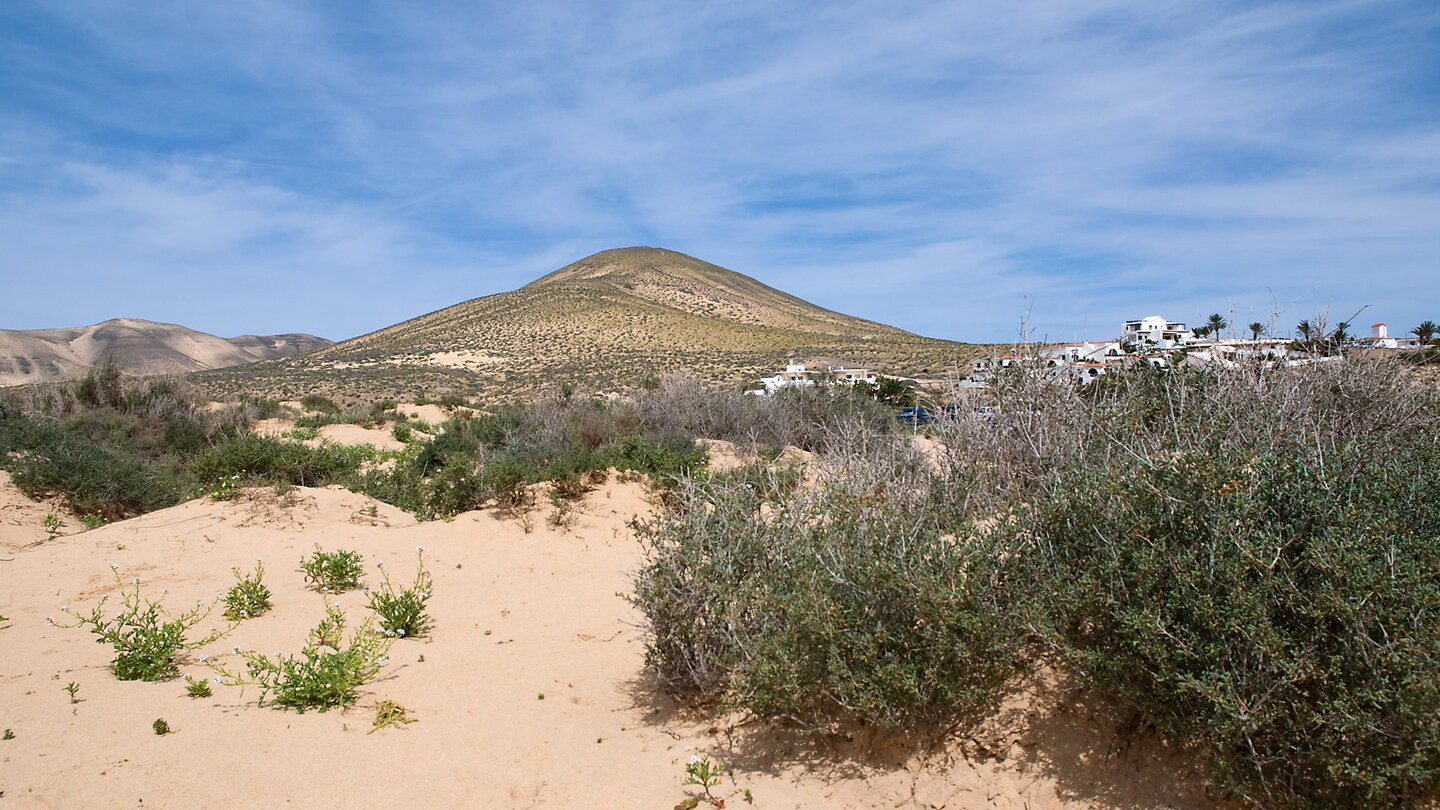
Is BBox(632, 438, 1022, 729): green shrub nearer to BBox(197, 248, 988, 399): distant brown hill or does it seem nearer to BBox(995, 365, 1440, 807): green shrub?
BBox(995, 365, 1440, 807): green shrub

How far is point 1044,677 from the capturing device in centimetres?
392

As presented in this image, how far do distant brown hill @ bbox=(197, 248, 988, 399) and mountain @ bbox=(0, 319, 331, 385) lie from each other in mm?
29041

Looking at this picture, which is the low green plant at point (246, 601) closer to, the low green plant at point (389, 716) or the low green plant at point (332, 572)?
the low green plant at point (332, 572)

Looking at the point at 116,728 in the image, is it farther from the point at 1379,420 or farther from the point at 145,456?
the point at 145,456

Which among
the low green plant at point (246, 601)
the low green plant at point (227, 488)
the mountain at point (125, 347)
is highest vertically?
the mountain at point (125, 347)

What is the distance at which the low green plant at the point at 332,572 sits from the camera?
22.2 ft

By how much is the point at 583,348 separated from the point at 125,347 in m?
72.9

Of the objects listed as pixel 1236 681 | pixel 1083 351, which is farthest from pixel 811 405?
pixel 1236 681

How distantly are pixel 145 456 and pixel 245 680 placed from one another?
28.3 feet

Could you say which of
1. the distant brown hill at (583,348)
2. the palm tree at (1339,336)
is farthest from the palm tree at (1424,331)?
the distant brown hill at (583,348)

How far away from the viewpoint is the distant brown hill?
36.5m

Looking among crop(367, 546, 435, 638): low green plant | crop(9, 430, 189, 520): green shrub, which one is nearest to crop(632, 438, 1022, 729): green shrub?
crop(367, 546, 435, 638): low green plant

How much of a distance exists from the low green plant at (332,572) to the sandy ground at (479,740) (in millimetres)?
172

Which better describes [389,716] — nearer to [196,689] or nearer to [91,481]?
[196,689]
